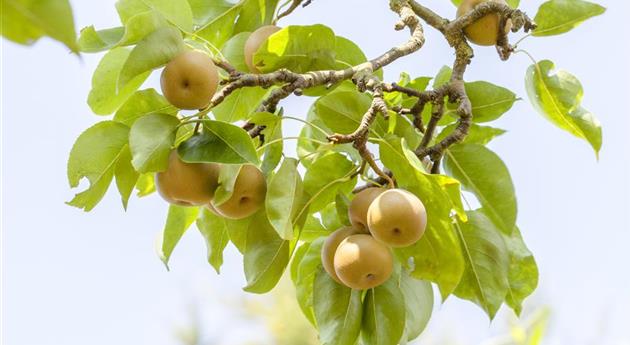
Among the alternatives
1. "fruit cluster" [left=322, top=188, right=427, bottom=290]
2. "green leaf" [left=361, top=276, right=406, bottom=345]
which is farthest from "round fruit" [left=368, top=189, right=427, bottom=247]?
"green leaf" [left=361, top=276, right=406, bottom=345]

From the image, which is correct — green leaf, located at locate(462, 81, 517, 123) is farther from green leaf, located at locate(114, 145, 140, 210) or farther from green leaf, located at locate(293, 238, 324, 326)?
green leaf, located at locate(114, 145, 140, 210)

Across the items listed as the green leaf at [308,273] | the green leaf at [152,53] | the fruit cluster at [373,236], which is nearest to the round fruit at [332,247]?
the fruit cluster at [373,236]

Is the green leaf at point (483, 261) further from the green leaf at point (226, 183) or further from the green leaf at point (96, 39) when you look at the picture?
the green leaf at point (96, 39)

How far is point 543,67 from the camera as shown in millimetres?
1230

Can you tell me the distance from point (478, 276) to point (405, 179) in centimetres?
20

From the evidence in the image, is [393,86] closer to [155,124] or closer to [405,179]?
[405,179]

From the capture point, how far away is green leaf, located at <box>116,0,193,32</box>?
Result: 3.54ft

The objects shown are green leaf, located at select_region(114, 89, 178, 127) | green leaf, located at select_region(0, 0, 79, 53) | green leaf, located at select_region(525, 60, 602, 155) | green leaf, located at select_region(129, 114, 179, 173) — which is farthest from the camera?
green leaf, located at select_region(525, 60, 602, 155)

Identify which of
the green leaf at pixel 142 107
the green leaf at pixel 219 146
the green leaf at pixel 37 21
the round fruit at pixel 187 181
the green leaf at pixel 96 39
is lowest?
the round fruit at pixel 187 181

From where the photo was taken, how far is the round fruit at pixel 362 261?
101cm

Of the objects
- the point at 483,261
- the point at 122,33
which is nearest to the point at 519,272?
the point at 483,261

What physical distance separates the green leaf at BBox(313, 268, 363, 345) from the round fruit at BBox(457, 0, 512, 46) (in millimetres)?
397

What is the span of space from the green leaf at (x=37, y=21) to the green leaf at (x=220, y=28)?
2.55ft

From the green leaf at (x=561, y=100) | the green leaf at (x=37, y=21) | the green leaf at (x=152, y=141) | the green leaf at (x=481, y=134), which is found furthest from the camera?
the green leaf at (x=481, y=134)
